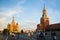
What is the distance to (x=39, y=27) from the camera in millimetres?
54250

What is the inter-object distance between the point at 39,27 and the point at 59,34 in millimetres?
27720

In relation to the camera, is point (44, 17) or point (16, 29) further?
point (16, 29)

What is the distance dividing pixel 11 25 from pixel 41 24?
765 inches

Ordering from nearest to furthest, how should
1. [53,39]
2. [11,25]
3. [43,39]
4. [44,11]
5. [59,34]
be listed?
[53,39] < [43,39] < [59,34] < [44,11] < [11,25]

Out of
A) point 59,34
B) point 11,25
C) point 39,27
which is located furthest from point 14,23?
point 59,34

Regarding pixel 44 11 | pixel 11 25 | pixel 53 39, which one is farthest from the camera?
pixel 11 25

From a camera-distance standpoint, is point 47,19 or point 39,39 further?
point 47,19

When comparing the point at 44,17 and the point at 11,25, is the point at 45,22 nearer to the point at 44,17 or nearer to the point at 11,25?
the point at 44,17

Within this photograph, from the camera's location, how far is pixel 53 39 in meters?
22.2

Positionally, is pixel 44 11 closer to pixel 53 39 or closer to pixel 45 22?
pixel 45 22

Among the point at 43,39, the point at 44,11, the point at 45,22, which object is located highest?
the point at 44,11

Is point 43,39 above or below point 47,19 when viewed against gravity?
below

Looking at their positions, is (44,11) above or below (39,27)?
above

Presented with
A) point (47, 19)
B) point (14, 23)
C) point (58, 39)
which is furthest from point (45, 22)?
point (58, 39)
